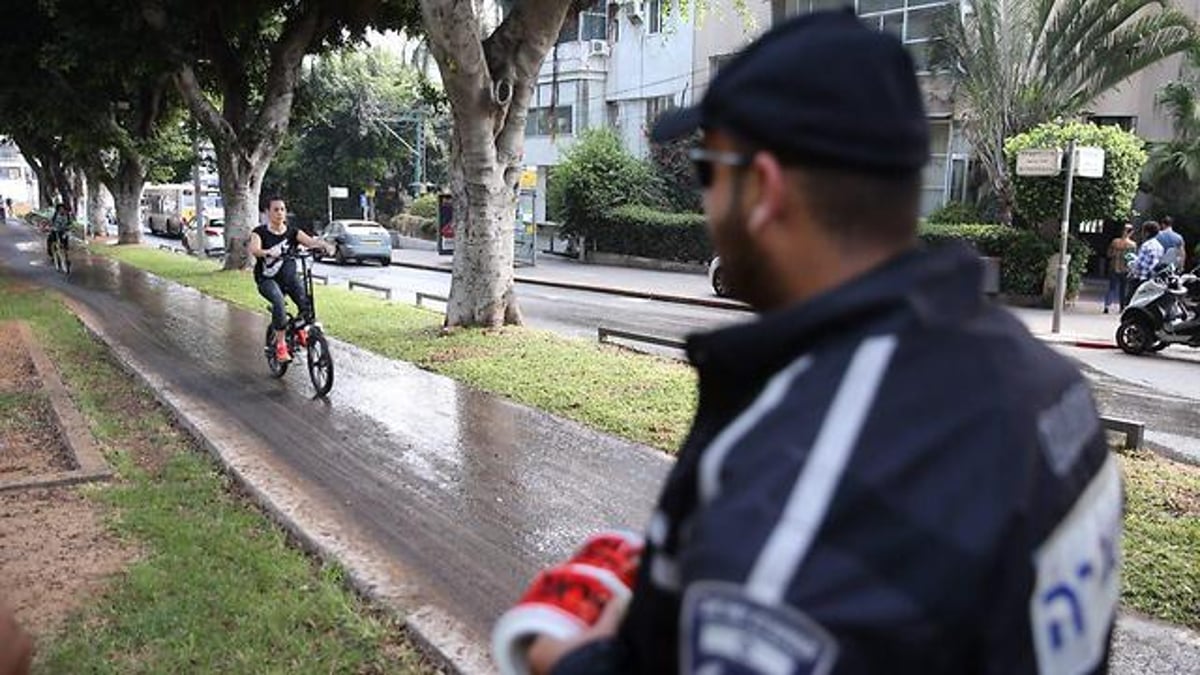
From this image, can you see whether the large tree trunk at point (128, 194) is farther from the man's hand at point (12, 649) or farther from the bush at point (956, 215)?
the man's hand at point (12, 649)

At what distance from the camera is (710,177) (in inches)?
56.0

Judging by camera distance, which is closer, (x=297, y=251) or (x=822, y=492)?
(x=822, y=492)

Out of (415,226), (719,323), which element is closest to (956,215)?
(719,323)

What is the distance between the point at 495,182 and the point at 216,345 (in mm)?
3792

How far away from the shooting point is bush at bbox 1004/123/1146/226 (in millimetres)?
17625

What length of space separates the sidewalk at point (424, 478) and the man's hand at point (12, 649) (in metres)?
2.09

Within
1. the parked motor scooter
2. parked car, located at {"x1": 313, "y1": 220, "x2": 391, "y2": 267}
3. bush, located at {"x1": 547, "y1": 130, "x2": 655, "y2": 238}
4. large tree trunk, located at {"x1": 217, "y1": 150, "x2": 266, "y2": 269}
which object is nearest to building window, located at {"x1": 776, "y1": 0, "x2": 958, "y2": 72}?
bush, located at {"x1": 547, "y1": 130, "x2": 655, "y2": 238}

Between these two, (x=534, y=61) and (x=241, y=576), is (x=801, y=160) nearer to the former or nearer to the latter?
(x=241, y=576)

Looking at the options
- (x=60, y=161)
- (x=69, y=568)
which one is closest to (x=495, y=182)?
(x=69, y=568)

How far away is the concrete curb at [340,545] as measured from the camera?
12.8 feet

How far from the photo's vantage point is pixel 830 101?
124cm

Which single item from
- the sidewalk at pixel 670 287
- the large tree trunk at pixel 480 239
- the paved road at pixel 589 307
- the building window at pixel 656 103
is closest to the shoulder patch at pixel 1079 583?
the sidewalk at pixel 670 287

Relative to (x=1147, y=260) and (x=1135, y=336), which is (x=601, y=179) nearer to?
(x=1147, y=260)

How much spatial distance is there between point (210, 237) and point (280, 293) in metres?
31.4
